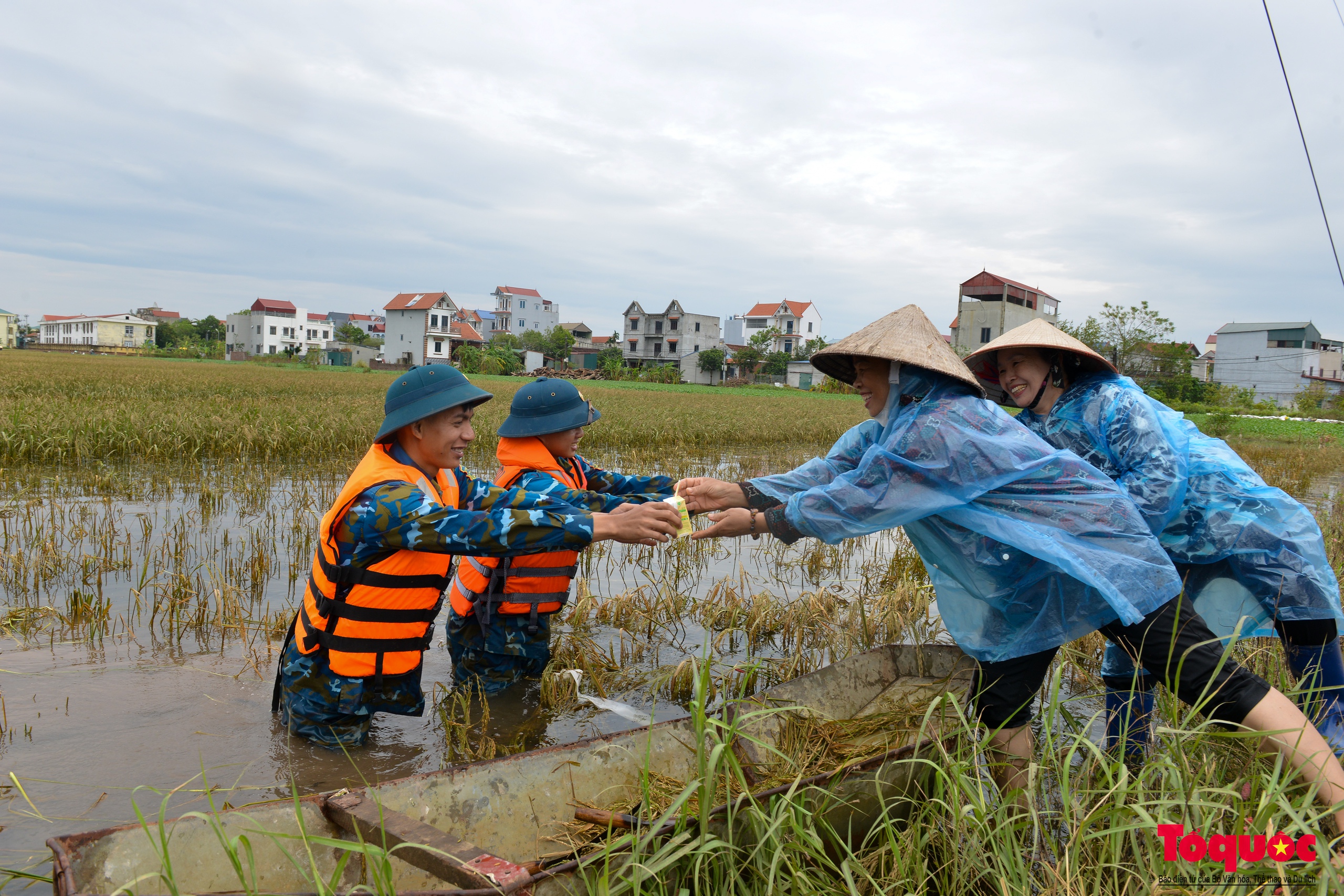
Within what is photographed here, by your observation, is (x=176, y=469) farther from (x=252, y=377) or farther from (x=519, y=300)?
(x=519, y=300)

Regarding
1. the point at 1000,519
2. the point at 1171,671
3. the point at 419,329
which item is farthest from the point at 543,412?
the point at 419,329

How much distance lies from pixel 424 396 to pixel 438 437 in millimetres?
166

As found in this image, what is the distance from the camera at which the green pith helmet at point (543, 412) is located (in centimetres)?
373

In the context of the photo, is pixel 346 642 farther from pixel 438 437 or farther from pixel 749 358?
pixel 749 358

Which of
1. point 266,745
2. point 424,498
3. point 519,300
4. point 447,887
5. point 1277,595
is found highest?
point 519,300

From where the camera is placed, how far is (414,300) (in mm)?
69688

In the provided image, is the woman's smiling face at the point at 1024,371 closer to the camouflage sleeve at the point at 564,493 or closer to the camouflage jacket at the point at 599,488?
the camouflage jacket at the point at 599,488

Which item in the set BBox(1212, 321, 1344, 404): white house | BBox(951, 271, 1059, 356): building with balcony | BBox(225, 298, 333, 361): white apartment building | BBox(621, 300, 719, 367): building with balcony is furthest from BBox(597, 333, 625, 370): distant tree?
BBox(1212, 321, 1344, 404): white house

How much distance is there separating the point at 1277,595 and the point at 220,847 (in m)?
3.51

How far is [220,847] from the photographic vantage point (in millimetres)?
2143

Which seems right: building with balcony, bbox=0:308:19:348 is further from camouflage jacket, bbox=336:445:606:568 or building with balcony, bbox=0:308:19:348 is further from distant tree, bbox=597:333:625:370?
camouflage jacket, bbox=336:445:606:568

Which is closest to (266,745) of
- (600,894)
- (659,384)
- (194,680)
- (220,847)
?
(194,680)

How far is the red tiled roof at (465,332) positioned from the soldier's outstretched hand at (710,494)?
6997 centimetres

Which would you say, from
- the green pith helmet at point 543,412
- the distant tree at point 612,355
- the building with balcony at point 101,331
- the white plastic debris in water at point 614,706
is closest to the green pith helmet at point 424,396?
the green pith helmet at point 543,412
